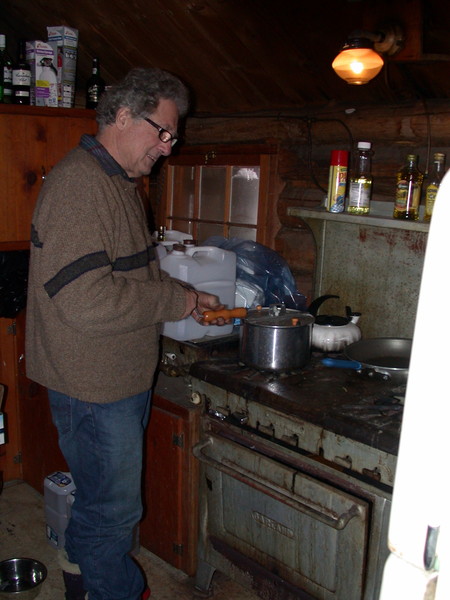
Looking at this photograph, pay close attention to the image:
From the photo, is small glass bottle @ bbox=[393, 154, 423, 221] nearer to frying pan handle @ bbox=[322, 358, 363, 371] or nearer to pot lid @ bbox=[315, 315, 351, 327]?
pot lid @ bbox=[315, 315, 351, 327]

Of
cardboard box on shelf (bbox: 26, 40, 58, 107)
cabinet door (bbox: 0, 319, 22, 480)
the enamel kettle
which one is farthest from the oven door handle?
cardboard box on shelf (bbox: 26, 40, 58, 107)

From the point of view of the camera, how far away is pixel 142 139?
6.65 ft

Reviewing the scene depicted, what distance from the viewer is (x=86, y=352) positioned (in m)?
1.95

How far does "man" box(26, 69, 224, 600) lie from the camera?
5.97ft

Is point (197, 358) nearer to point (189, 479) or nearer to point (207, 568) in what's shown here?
point (189, 479)

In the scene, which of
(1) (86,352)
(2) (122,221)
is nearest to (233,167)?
(2) (122,221)

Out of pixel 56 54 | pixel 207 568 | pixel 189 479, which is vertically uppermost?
pixel 56 54

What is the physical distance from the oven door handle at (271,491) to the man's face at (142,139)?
1012 millimetres

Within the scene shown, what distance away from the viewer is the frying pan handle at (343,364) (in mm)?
2309

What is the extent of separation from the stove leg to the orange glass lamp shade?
1.88 m

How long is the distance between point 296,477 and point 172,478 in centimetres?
65

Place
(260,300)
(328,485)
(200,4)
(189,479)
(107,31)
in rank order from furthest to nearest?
(107,31), (260,300), (200,4), (189,479), (328,485)

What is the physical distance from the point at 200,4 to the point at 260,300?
128cm

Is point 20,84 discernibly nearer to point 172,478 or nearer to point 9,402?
point 9,402
